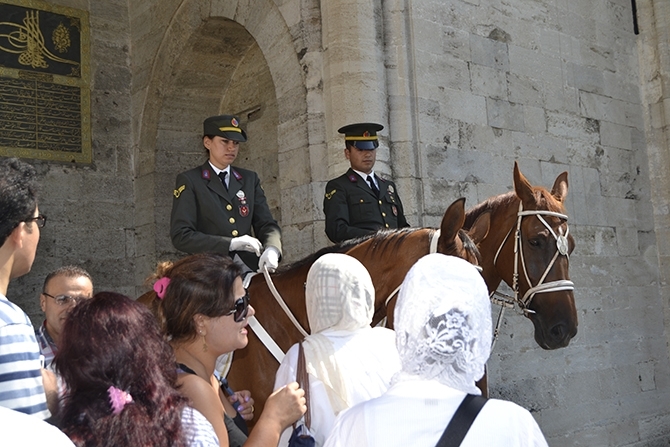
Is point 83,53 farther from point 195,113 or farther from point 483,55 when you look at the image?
point 483,55

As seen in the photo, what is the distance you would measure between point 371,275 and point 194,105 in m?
4.63

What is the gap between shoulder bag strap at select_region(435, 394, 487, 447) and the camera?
1425 millimetres

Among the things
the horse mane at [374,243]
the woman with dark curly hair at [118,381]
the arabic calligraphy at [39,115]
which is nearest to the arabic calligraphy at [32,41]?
the arabic calligraphy at [39,115]

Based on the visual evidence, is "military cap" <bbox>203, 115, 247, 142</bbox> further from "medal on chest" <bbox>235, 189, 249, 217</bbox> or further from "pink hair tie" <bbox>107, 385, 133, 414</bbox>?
"pink hair tie" <bbox>107, 385, 133, 414</bbox>

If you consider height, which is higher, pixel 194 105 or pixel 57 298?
pixel 194 105

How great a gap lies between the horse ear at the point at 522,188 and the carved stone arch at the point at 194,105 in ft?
9.33

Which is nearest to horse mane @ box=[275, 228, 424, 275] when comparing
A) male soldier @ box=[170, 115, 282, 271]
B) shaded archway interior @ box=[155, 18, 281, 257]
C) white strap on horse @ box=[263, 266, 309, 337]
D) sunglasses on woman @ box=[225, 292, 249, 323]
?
white strap on horse @ box=[263, 266, 309, 337]

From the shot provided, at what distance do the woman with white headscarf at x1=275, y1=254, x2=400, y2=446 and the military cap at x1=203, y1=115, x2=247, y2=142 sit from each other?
1.85 metres

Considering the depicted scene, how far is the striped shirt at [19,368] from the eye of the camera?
5.18 ft

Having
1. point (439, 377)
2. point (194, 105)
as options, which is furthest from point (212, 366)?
point (194, 105)

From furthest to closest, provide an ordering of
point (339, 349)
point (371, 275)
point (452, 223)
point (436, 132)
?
point (436, 132)
point (371, 275)
point (452, 223)
point (339, 349)

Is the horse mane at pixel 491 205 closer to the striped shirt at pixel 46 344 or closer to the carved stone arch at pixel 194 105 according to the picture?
the striped shirt at pixel 46 344

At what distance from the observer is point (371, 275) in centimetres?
338

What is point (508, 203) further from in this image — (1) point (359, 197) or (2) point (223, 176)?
(2) point (223, 176)
